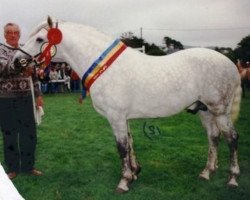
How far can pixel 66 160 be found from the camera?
19.4 ft

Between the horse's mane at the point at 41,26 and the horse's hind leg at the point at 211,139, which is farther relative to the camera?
the horse's hind leg at the point at 211,139

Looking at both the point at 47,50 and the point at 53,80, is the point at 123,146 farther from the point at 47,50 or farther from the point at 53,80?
the point at 53,80

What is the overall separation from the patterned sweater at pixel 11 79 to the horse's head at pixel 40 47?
0.69 ft

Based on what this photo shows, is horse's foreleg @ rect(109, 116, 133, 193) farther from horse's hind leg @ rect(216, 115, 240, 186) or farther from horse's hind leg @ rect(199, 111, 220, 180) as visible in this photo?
horse's hind leg @ rect(216, 115, 240, 186)

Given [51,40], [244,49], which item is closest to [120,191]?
[51,40]

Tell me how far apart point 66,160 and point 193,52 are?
108 inches

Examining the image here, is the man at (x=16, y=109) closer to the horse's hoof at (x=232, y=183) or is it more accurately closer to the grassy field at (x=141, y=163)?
the grassy field at (x=141, y=163)

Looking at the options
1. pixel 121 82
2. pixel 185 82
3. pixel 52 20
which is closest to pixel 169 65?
pixel 185 82

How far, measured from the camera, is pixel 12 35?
4.81 m

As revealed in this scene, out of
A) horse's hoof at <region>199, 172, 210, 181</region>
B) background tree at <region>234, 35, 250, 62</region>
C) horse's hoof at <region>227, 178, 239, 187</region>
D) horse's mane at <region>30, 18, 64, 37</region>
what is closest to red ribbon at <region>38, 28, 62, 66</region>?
horse's mane at <region>30, 18, 64, 37</region>

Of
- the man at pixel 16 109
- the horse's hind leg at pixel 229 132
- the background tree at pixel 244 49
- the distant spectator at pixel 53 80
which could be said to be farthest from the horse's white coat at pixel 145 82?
the distant spectator at pixel 53 80

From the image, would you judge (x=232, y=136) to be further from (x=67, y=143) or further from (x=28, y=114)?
(x=67, y=143)

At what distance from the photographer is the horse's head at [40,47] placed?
14.7ft

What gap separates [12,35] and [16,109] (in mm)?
1001
